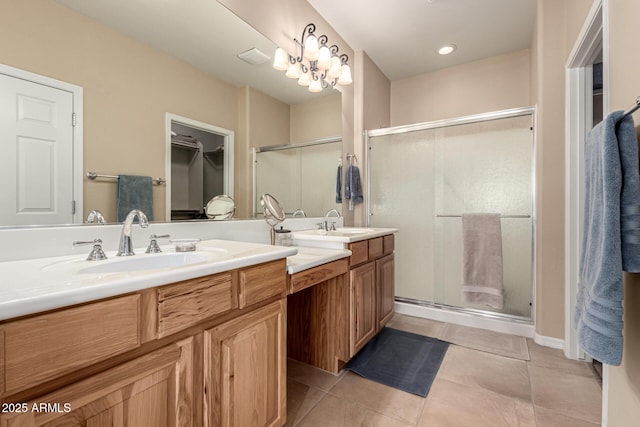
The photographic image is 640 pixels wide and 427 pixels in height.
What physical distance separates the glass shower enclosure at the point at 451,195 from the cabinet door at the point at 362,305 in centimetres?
95

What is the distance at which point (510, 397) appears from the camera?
1536mm

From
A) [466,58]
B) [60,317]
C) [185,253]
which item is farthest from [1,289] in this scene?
[466,58]

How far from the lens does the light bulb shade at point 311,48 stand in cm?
207

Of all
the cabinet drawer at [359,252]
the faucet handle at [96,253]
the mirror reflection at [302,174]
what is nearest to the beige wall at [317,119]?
the mirror reflection at [302,174]

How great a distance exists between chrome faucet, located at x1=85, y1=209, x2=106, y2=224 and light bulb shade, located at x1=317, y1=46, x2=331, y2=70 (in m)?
1.82

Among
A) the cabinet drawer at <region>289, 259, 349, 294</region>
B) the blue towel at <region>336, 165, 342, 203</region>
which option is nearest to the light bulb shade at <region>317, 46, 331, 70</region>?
the blue towel at <region>336, 165, 342, 203</region>

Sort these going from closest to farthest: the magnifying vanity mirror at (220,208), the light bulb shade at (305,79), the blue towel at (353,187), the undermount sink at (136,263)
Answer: the undermount sink at (136,263), the magnifying vanity mirror at (220,208), the light bulb shade at (305,79), the blue towel at (353,187)

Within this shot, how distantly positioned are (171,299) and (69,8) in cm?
112

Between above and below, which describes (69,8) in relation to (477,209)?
above

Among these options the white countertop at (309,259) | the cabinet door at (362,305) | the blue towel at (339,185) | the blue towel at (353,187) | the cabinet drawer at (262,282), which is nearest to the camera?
the cabinet drawer at (262,282)

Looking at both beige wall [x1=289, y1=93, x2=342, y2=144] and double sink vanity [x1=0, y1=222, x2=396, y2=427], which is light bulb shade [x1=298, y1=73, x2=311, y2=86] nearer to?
beige wall [x1=289, y1=93, x2=342, y2=144]

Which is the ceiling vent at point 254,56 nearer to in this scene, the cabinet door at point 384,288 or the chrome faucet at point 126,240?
the chrome faucet at point 126,240

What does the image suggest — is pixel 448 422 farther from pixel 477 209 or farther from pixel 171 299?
pixel 477 209

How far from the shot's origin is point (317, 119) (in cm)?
231
